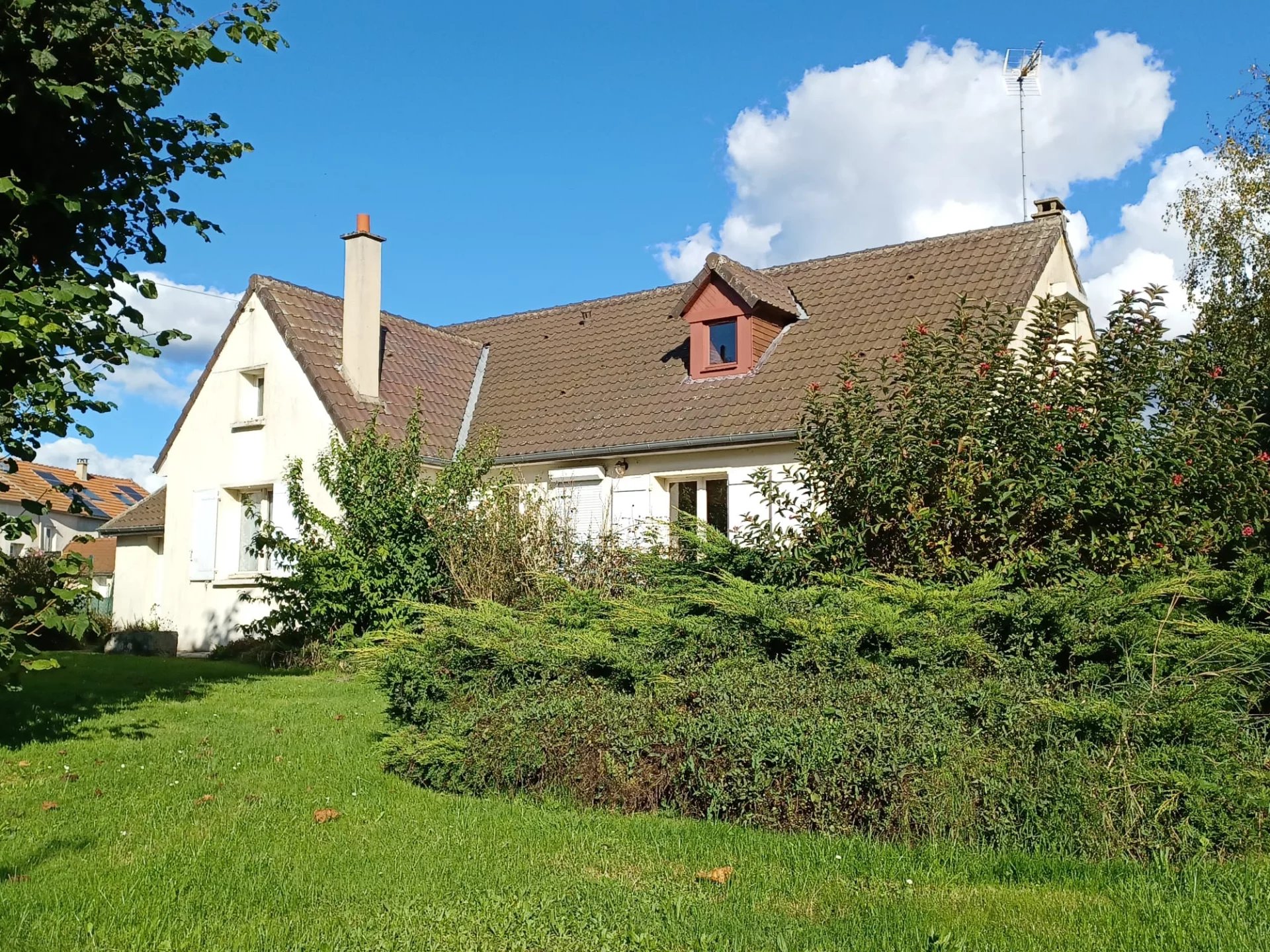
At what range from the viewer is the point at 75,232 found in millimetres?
8117

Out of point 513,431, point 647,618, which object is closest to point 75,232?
point 647,618

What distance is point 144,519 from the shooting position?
70.3 feet

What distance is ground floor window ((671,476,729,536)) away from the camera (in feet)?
51.6

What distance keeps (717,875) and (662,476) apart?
11130 millimetres

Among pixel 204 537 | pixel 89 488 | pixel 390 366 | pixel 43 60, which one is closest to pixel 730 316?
pixel 390 366

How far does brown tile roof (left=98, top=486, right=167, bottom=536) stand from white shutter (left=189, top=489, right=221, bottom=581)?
1.77 meters

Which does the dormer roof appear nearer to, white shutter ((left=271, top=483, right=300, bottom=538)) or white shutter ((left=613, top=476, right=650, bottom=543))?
white shutter ((left=613, top=476, right=650, bottom=543))

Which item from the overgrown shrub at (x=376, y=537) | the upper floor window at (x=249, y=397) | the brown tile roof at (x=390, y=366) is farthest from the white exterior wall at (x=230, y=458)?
the overgrown shrub at (x=376, y=537)

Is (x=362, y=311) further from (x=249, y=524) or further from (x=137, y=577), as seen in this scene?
(x=137, y=577)

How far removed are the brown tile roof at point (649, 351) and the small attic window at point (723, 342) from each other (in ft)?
1.45

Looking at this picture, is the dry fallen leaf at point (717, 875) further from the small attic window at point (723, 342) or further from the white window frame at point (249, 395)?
the white window frame at point (249, 395)

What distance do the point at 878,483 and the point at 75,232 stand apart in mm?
6125

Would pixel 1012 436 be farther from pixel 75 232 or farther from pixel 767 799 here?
pixel 75 232

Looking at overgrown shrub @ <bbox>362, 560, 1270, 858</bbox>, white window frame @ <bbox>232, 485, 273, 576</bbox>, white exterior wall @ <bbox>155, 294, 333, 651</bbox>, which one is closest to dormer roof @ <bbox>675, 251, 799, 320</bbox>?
white exterior wall @ <bbox>155, 294, 333, 651</bbox>
